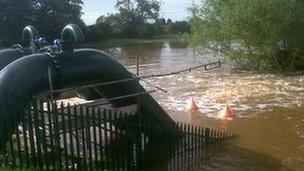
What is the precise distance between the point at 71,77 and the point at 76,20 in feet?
196

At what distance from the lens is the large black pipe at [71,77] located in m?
11.1

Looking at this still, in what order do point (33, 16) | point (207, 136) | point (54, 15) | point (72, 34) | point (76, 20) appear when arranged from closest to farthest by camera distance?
point (72, 34)
point (207, 136)
point (33, 16)
point (54, 15)
point (76, 20)

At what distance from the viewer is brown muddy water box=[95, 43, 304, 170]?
45.4 ft

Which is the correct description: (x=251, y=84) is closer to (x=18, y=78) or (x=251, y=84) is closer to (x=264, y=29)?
(x=264, y=29)

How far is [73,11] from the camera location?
70.2 meters

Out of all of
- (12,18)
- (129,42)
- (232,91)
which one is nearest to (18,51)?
(232,91)

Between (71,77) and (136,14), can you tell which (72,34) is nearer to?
(71,77)

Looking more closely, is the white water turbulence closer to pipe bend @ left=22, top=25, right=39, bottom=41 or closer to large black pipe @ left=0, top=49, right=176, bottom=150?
large black pipe @ left=0, top=49, right=176, bottom=150

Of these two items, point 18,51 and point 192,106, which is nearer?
point 18,51

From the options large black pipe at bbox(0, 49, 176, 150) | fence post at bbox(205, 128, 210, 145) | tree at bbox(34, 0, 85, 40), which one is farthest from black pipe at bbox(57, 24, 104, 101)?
tree at bbox(34, 0, 85, 40)

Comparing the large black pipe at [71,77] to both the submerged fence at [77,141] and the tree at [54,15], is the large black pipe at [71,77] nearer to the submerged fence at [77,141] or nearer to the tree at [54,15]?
the submerged fence at [77,141]

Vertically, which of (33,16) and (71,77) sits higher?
(33,16)

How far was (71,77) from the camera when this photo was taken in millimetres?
12047

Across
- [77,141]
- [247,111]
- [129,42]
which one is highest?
[77,141]
